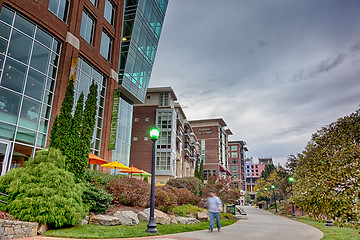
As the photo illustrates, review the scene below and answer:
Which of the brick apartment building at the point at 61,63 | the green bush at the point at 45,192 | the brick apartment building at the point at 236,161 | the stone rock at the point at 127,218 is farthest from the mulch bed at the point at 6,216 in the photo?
the brick apartment building at the point at 236,161

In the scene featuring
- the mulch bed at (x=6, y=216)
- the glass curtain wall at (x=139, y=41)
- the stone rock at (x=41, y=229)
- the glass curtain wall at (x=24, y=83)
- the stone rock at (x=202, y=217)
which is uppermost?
the glass curtain wall at (x=139, y=41)

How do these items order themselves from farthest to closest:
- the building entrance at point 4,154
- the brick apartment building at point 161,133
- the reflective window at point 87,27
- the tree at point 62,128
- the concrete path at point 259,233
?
the brick apartment building at point 161,133 < the reflective window at point 87,27 < the building entrance at point 4,154 < the tree at point 62,128 < the concrete path at point 259,233

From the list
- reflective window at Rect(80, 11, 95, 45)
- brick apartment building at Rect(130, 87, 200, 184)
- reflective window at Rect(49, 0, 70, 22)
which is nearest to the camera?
reflective window at Rect(49, 0, 70, 22)

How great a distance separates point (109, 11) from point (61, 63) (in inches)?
416

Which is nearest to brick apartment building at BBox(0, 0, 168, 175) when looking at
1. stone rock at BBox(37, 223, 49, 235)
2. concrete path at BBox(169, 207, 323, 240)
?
stone rock at BBox(37, 223, 49, 235)

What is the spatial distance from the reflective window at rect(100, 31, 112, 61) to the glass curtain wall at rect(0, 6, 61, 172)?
22.5 feet

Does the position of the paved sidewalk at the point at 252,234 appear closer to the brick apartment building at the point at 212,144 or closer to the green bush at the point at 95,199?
the green bush at the point at 95,199

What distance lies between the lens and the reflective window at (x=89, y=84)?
71.7ft

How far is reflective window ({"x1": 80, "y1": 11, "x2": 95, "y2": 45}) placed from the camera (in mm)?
22572

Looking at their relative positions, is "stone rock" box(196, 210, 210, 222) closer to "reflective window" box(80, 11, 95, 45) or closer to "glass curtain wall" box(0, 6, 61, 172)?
"glass curtain wall" box(0, 6, 61, 172)

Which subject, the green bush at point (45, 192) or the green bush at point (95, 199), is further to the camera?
the green bush at point (95, 199)

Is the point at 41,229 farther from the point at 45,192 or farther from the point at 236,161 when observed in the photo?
the point at 236,161

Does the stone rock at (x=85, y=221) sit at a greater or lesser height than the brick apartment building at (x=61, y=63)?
lesser

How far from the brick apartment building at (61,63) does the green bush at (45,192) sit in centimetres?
646
